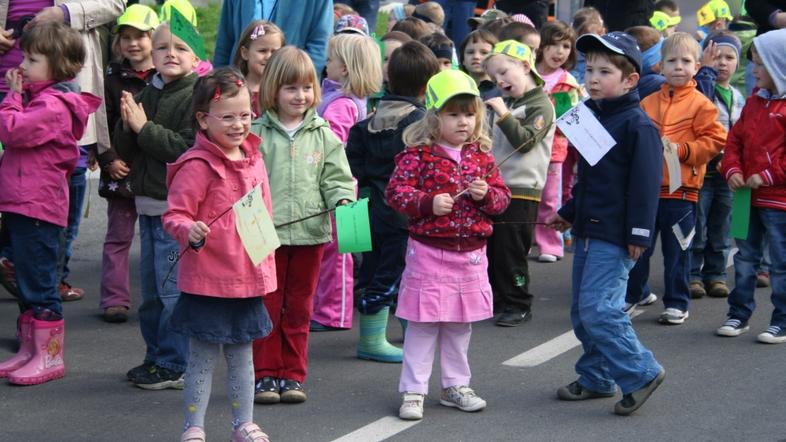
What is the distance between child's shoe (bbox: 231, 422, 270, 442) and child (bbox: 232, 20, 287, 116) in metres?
2.39

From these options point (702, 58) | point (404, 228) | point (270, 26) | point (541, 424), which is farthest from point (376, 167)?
point (702, 58)

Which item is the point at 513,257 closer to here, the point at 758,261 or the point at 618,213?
the point at 758,261

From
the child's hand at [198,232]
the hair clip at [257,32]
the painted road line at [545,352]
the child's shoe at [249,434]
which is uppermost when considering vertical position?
the hair clip at [257,32]

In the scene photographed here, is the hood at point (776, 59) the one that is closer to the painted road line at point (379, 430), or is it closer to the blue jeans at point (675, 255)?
the blue jeans at point (675, 255)

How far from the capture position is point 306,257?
19.8 ft

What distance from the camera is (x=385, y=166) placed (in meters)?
6.92

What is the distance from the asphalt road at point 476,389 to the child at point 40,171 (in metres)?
0.22

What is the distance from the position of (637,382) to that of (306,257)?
66.4 inches

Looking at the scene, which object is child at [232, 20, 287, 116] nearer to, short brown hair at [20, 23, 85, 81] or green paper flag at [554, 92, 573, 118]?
short brown hair at [20, 23, 85, 81]

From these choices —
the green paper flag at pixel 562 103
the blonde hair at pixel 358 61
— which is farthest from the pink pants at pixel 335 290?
the green paper flag at pixel 562 103

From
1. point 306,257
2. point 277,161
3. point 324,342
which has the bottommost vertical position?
point 324,342

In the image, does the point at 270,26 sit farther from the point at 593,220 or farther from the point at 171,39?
the point at 593,220

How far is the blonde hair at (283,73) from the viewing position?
5.91m

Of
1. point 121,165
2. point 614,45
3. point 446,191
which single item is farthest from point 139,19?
point 614,45
